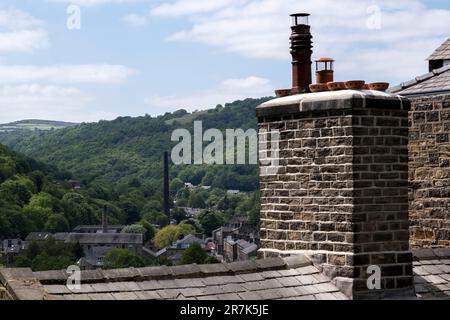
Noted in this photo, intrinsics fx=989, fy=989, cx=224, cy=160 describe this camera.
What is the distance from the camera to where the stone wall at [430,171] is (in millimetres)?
13898

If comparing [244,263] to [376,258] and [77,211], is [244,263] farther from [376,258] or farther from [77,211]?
[77,211]

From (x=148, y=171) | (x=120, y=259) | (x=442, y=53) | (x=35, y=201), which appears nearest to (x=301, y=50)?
(x=442, y=53)

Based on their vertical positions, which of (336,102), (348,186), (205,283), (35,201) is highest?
(336,102)

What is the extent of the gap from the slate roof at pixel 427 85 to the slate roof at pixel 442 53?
193cm

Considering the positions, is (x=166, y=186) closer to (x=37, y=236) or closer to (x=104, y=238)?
(x=104, y=238)

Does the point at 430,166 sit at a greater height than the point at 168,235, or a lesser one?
greater

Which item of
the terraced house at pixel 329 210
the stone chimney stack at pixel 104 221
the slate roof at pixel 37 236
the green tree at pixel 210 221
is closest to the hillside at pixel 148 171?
the green tree at pixel 210 221

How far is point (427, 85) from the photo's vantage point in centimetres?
1485

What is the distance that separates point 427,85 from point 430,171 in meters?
1.49

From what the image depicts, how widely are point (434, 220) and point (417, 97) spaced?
178 cm

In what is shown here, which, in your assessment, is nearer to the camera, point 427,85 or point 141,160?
point 427,85

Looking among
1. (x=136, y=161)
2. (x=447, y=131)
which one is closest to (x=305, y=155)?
(x=447, y=131)

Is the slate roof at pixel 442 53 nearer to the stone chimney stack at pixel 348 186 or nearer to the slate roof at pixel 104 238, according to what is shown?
the stone chimney stack at pixel 348 186

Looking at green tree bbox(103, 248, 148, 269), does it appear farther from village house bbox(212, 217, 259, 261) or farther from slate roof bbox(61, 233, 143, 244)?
village house bbox(212, 217, 259, 261)
